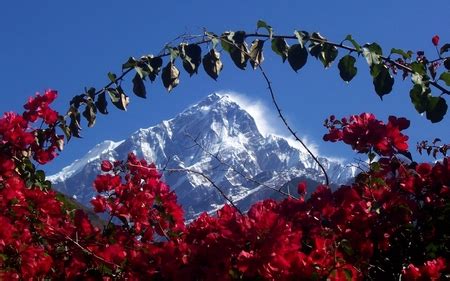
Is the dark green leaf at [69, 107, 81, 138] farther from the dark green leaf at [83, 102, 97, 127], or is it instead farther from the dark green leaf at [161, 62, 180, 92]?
the dark green leaf at [161, 62, 180, 92]

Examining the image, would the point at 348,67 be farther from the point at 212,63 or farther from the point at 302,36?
the point at 212,63

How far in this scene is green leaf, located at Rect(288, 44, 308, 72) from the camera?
262cm

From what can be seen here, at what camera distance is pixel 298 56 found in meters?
2.63

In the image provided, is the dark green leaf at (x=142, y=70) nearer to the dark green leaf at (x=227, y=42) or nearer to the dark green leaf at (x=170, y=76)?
the dark green leaf at (x=170, y=76)

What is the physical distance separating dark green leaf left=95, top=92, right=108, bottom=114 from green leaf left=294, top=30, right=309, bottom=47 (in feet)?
3.41

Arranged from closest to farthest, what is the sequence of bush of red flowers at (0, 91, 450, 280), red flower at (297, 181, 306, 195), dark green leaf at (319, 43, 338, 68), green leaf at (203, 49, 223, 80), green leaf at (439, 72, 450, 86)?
bush of red flowers at (0, 91, 450, 280) → green leaf at (439, 72, 450, 86) → dark green leaf at (319, 43, 338, 68) → green leaf at (203, 49, 223, 80) → red flower at (297, 181, 306, 195)

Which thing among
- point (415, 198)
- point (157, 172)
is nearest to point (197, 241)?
point (415, 198)

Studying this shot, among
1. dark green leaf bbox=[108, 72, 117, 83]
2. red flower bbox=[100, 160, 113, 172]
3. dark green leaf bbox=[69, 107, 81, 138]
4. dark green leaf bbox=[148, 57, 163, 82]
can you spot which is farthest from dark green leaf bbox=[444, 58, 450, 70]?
red flower bbox=[100, 160, 113, 172]

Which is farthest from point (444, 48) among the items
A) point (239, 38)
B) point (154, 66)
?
point (154, 66)

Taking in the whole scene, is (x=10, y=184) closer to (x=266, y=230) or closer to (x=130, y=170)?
(x=130, y=170)

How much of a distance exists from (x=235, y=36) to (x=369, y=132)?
0.79 m

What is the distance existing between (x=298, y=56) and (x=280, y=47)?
4.7 inches

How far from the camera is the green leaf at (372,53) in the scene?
2555mm

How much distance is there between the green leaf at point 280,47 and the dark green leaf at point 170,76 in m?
0.42
